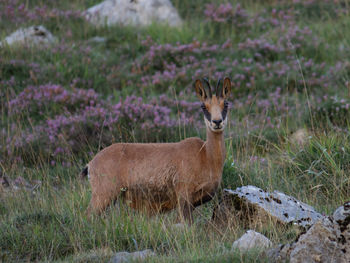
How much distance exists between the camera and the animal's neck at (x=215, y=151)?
606 cm

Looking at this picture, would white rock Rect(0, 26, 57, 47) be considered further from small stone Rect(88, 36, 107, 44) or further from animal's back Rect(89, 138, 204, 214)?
animal's back Rect(89, 138, 204, 214)

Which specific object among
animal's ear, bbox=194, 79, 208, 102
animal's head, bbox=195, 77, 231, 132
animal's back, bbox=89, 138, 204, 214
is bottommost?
animal's back, bbox=89, 138, 204, 214

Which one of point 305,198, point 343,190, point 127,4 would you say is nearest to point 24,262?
point 305,198

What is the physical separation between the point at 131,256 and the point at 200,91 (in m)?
2.33

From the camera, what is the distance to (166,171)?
6.17 metres

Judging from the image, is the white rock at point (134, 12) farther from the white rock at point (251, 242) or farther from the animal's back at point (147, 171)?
the white rock at point (251, 242)

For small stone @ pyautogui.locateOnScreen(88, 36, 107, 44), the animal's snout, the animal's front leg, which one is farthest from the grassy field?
the animal's snout

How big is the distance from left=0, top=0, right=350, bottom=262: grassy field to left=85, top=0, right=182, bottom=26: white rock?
42cm

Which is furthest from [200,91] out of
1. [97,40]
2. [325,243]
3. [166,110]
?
[97,40]

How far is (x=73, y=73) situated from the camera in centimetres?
1210

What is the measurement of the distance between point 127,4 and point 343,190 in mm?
10042

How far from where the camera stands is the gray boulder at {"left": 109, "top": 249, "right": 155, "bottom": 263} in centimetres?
470

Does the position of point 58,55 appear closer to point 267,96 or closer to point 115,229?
point 267,96

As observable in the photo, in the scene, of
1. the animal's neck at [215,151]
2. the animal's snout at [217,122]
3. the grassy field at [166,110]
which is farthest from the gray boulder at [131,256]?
the animal's snout at [217,122]
